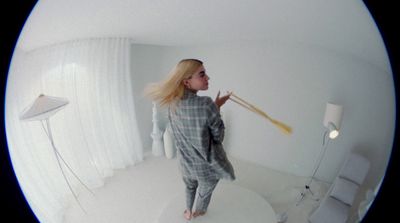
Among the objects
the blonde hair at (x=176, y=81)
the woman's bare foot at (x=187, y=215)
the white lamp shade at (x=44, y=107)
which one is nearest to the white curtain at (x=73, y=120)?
the white lamp shade at (x=44, y=107)

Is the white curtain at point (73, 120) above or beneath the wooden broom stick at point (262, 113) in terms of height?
beneath

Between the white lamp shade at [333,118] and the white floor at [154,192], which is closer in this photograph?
the white lamp shade at [333,118]

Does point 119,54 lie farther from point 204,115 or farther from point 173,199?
point 173,199

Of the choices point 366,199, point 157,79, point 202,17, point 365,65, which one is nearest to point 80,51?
point 157,79

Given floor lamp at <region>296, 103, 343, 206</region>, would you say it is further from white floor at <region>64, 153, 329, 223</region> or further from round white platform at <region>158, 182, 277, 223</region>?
round white platform at <region>158, 182, 277, 223</region>

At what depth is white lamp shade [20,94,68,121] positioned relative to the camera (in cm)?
67

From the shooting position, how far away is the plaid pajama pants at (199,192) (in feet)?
2.47

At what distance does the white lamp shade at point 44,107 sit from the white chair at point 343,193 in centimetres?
82

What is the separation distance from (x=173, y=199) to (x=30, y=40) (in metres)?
0.64

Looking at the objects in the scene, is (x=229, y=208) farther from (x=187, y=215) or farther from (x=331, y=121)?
(x=331, y=121)

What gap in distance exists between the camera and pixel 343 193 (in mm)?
713

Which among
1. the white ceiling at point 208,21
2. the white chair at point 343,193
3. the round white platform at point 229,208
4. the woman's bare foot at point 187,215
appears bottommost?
the woman's bare foot at point 187,215

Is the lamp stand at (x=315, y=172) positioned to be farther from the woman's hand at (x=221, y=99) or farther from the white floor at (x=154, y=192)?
the woman's hand at (x=221, y=99)

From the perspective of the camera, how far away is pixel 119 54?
2.22ft
